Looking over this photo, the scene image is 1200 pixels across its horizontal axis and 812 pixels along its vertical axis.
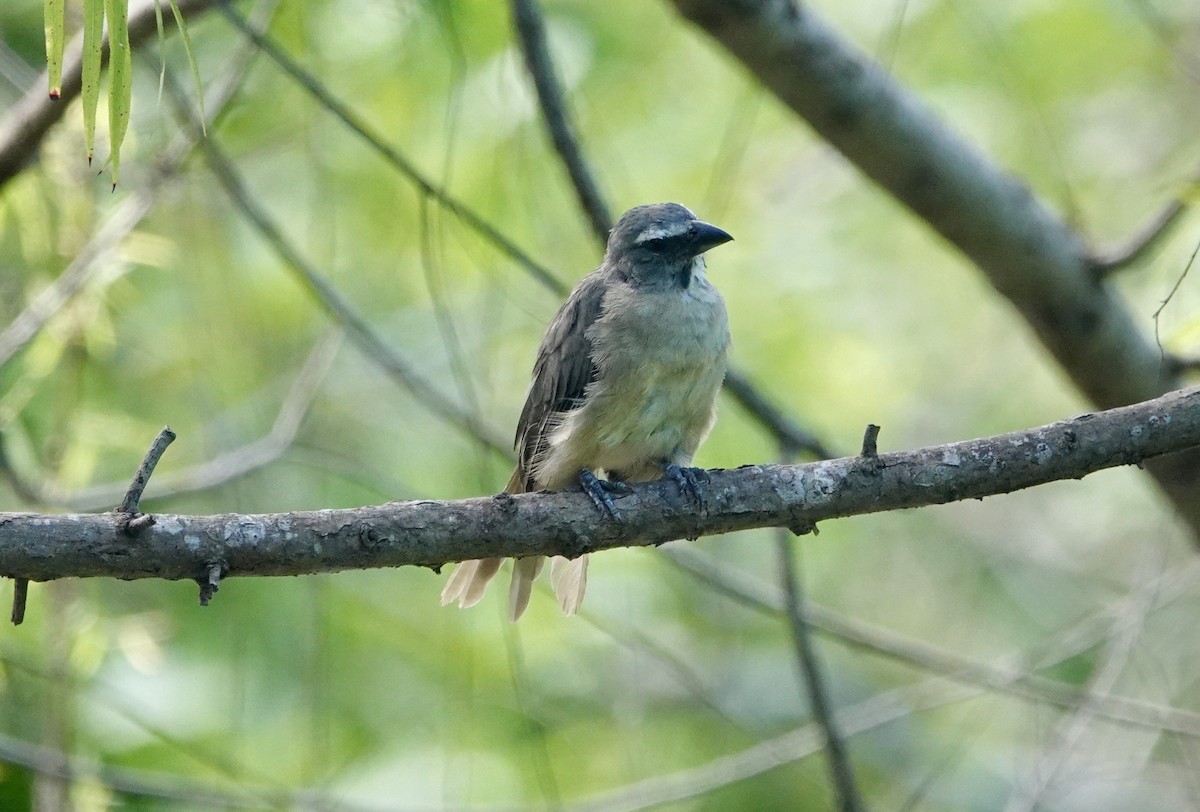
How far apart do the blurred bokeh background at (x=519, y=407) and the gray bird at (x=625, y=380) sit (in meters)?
0.39

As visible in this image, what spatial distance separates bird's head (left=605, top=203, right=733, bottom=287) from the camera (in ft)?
15.9

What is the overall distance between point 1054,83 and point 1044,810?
4.20m

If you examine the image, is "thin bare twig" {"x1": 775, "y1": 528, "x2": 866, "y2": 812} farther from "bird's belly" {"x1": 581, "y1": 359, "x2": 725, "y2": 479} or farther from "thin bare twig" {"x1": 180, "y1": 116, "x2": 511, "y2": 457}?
"thin bare twig" {"x1": 180, "y1": 116, "x2": 511, "y2": 457}

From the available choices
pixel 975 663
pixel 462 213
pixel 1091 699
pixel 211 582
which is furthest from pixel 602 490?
pixel 1091 699

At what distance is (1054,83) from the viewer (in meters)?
7.43

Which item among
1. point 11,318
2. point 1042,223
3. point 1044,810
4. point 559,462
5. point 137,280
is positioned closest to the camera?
point 559,462

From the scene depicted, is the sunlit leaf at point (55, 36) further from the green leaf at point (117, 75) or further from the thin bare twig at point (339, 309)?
the thin bare twig at point (339, 309)

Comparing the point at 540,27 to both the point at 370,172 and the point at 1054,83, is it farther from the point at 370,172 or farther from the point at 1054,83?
the point at 1054,83

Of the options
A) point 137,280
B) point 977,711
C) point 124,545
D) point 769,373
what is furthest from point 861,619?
point 124,545

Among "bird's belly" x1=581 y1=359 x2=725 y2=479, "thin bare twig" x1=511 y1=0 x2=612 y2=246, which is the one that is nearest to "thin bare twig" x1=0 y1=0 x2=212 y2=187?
"thin bare twig" x1=511 y1=0 x2=612 y2=246

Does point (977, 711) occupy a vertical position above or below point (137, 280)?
below

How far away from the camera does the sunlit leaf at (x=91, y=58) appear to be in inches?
81.0

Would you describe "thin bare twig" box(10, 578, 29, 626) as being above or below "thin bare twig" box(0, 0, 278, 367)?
below

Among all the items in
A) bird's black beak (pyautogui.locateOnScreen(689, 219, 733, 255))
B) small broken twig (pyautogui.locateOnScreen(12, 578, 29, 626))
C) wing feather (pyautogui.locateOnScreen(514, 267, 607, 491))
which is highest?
bird's black beak (pyautogui.locateOnScreen(689, 219, 733, 255))
